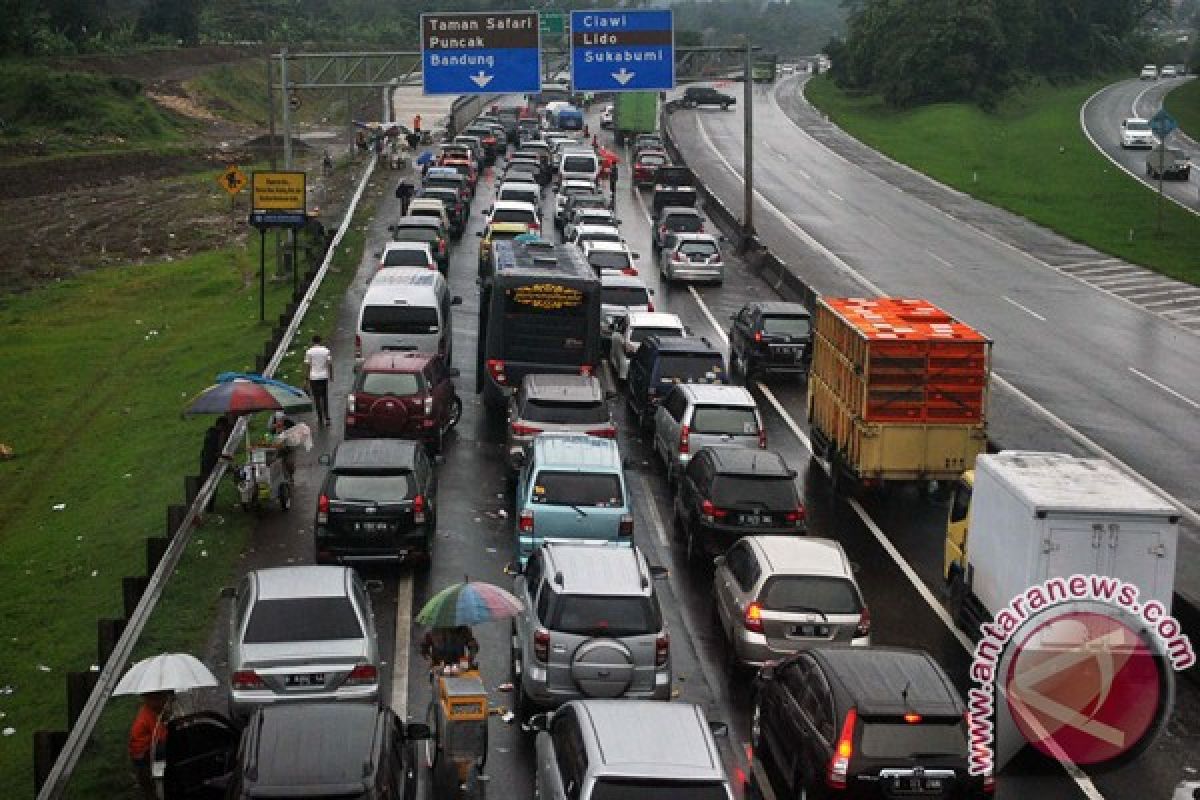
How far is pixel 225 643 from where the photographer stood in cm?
2000

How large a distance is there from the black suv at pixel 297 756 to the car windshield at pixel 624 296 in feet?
85.0

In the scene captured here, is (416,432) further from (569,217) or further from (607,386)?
(569,217)

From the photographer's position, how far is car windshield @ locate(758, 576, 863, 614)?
61.2 ft

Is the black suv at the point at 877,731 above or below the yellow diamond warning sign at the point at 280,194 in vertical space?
below

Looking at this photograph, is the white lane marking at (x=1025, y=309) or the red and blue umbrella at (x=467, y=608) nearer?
the red and blue umbrella at (x=467, y=608)

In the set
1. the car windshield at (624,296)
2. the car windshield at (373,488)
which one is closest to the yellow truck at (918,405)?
the car windshield at (373,488)

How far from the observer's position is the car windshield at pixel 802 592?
61.2ft

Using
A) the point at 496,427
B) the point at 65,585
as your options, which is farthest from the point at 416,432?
the point at 65,585

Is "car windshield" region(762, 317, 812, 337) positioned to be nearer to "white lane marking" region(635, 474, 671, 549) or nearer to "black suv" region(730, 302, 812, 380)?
"black suv" region(730, 302, 812, 380)

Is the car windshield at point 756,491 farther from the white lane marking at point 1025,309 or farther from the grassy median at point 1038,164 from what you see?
the grassy median at point 1038,164

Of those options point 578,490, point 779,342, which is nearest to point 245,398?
point 578,490

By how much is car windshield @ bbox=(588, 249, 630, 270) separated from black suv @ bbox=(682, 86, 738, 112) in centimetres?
6891

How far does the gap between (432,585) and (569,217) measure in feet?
118

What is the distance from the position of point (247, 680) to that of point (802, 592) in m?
6.12
